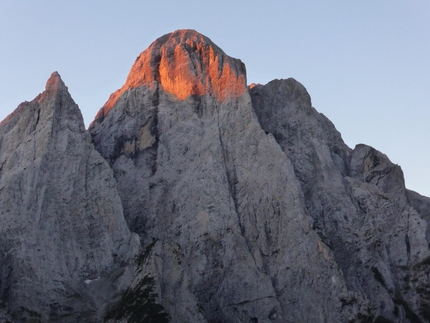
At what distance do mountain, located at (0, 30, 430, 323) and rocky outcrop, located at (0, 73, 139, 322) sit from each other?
13 cm

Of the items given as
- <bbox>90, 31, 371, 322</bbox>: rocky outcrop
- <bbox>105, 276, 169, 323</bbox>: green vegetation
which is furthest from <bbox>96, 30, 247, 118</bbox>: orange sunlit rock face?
<bbox>105, 276, 169, 323</bbox>: green vegetation

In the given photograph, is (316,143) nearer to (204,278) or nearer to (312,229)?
(312,229)

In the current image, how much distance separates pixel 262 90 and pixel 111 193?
2481 cm

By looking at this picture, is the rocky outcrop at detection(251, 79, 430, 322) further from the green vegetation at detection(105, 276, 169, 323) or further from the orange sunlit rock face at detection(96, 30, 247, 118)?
the green vegetation at detection(105, 276, 169, 323)

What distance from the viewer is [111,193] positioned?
7200 cm

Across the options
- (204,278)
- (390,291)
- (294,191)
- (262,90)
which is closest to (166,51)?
(262,90)

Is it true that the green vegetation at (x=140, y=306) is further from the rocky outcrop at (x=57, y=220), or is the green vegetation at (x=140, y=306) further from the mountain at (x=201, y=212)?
the rocky outcrop at (x=57, y=220)

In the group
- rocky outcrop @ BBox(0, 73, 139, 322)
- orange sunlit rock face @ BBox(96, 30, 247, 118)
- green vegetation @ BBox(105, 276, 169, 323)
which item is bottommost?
green vegetation @ BBox(105, 276, 169, 323)

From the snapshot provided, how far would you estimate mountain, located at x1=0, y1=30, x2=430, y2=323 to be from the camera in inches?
2512

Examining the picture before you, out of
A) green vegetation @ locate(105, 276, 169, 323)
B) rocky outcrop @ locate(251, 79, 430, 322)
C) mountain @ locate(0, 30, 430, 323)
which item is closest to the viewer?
green vegetation @ locate(105, 276, 169, 323)

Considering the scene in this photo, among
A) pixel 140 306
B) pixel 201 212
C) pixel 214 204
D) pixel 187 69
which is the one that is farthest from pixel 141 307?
pixel 187 69

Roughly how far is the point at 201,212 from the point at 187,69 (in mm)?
20152

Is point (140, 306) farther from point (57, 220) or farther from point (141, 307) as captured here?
point (57, 220)

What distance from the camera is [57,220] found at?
6844cm
